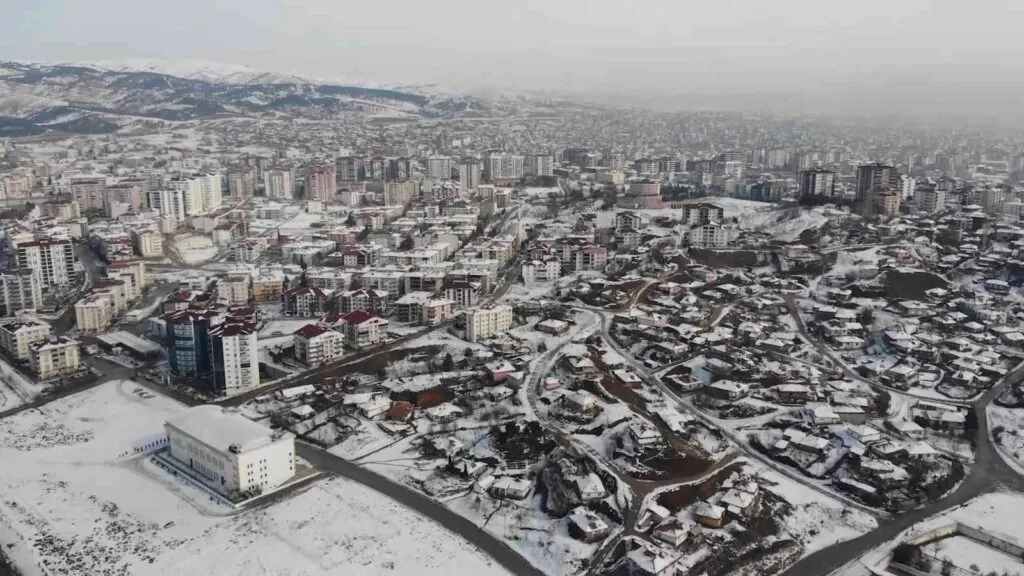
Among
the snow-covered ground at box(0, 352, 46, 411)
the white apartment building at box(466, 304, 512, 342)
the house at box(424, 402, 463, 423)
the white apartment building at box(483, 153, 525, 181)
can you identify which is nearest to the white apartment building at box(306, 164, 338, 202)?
the white apartment building at box(483, 153, 525, 181)

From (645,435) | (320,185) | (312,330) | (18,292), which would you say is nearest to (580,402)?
(645,435)

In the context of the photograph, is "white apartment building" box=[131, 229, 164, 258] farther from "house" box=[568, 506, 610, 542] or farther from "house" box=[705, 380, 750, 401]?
"house" box=[568, 506, 610, 542]

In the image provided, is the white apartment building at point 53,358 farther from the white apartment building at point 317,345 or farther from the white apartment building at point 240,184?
the white apartment building at point 240,184

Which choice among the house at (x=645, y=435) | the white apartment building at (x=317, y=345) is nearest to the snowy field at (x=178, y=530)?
the house at (x=645, y=435)

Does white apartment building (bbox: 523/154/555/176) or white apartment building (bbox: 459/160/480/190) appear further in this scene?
white apartment building (bbox: 523/154/555/176)

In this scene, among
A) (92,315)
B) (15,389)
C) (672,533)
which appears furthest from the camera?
(92,315)

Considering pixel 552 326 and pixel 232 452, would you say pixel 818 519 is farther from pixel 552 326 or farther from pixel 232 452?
pixel 552 326
